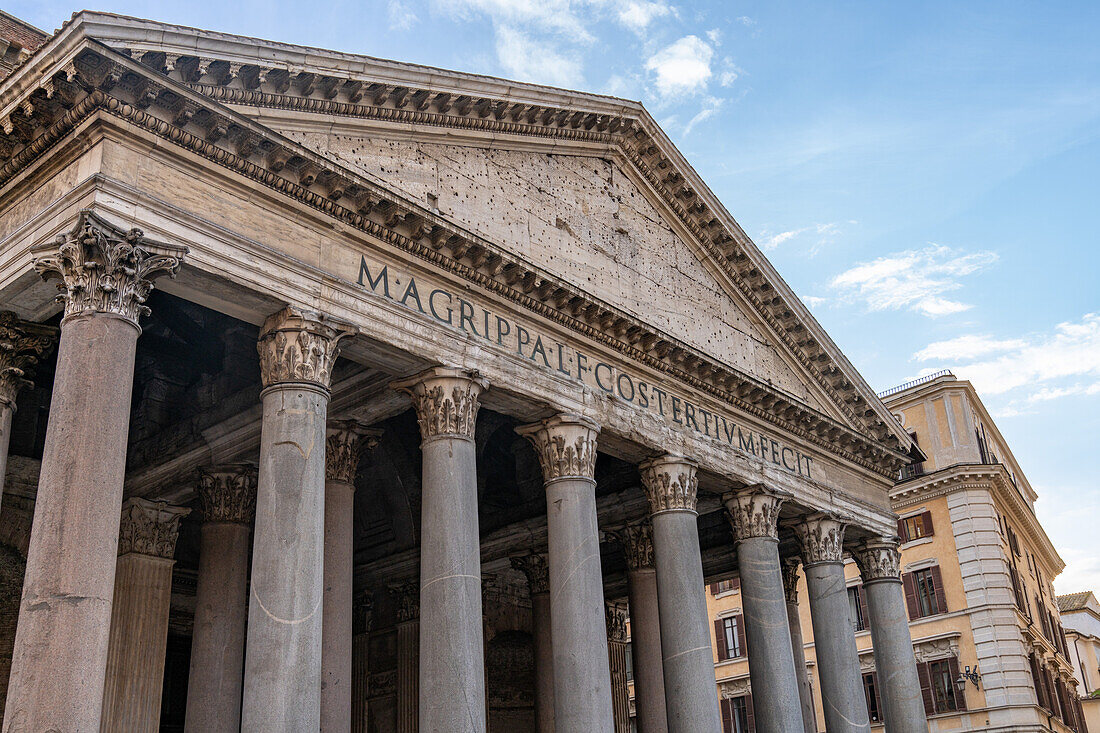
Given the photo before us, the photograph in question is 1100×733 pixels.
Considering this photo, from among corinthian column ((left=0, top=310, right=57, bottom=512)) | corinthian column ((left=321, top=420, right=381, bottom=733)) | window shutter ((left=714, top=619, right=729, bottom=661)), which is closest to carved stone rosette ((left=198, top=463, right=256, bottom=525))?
corinthian column ((left=321, top=420, right=381, bottom=733))

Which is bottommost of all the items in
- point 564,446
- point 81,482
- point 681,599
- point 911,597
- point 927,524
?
point 681,599

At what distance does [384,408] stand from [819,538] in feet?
29.4

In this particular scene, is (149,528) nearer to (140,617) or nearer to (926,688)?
(140,617)

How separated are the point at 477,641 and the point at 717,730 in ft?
14.7

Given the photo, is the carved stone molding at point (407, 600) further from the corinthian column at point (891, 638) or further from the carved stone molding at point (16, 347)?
the carved stone molding at point (16, 347)

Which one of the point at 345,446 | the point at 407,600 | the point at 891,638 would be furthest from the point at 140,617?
the point at 891,638

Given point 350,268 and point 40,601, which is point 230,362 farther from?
point 40,601

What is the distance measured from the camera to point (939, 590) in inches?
1187

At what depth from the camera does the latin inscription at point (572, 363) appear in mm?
12234

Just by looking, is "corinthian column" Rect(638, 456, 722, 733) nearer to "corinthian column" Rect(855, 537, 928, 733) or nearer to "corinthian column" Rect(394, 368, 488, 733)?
"corinthian column" Rect(394, 368, 488, 733)

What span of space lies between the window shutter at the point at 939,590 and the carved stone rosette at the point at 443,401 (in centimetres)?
2213

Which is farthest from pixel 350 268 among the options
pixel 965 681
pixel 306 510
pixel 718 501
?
pixel 965 681

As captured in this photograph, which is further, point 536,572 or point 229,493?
point 536,572

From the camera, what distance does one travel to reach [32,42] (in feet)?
51.0
